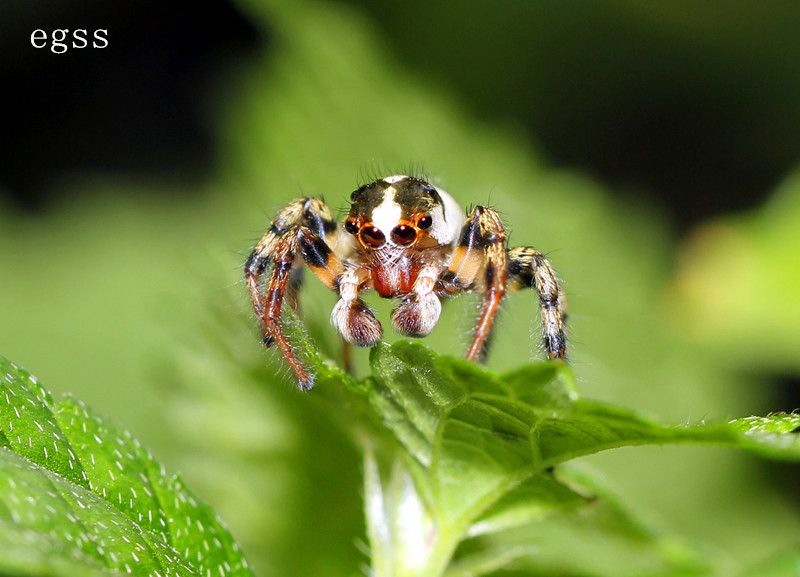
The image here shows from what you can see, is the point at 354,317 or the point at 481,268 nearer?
the point at 354,317

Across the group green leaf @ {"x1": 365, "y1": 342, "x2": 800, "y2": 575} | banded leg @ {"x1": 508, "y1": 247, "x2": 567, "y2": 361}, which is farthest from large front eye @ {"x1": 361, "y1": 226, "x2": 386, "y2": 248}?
green leaf @ {"x1": 365, "y1": 342, "x2": 800, "y2": 575}

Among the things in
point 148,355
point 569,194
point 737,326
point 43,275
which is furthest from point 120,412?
point 737,326

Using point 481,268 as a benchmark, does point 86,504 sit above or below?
below

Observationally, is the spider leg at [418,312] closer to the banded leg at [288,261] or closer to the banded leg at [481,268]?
the banded leg at [481,268]

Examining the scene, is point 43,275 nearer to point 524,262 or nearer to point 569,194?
point 569,194

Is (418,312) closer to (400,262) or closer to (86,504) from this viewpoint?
(400,262)

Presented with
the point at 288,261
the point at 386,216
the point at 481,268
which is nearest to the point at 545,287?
the point at 481,268
